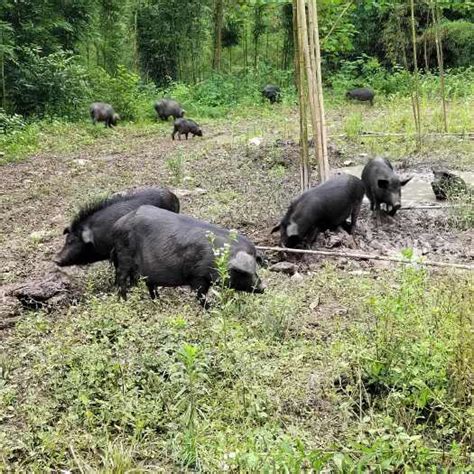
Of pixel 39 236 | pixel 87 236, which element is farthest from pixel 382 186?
pixel 39 236

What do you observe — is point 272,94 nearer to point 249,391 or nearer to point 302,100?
point 302,100

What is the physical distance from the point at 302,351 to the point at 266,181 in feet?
19.3

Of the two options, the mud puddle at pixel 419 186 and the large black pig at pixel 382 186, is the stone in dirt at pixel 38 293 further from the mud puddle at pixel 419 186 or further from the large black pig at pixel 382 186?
the mud puddle at pixel 419 186

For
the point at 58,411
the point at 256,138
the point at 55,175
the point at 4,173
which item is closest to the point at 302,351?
the point at 58,411

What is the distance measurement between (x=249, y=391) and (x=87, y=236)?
2954 millimetres

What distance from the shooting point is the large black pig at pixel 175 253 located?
4707 millimetres

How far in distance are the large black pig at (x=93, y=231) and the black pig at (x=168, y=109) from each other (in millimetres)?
13469

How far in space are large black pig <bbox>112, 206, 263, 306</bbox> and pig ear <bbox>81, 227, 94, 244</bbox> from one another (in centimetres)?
50

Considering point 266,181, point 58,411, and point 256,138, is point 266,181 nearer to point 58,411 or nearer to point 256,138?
point 256,138

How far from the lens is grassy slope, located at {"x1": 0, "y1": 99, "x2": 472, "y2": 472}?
9.23ft

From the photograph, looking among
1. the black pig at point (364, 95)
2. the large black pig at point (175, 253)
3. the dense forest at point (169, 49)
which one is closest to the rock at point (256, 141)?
the dense forest at point (169, 49)

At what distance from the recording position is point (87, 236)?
5.70 meters

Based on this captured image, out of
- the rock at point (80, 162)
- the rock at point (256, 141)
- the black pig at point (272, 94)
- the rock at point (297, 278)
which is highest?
the black pig at point (272, 94)

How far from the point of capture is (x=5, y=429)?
10.3 ft
